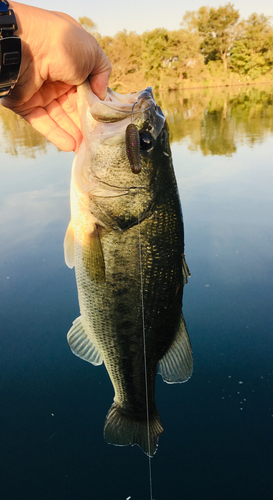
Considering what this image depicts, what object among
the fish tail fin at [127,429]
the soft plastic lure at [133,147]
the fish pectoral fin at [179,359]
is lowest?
the fish tail fin at [127,429]

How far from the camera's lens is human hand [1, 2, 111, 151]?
156 centimetres

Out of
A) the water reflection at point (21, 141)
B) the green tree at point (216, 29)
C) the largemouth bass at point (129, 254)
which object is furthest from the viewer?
the green tree at point (216, 29)

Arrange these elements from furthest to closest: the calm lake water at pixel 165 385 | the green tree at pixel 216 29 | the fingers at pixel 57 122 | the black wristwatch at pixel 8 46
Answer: the green tree at pixel 216 29
the calm lake water at pixel 165 385
the fingers at pixel 57 122
the black wristwatch at pixel 8 46

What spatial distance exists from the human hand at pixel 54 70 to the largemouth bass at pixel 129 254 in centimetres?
13

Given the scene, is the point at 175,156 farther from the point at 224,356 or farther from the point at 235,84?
the point at 235,84

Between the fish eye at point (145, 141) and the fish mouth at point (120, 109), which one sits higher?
the fish mouth at point (120, 109)

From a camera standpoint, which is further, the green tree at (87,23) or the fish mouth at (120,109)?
the green tree at (87,23)

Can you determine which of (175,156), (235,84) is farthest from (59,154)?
(235,84)

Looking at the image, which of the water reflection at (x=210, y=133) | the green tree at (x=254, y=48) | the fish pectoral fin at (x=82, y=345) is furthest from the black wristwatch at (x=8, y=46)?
the green tree at (x=254, y=48)

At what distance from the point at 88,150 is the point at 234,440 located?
2229 mm

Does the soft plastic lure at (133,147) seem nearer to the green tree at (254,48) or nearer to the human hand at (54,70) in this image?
the human hand at (54,70)

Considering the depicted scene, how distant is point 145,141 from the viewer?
1492 mm

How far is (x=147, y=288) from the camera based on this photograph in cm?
159

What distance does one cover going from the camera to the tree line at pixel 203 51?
1459 inches
